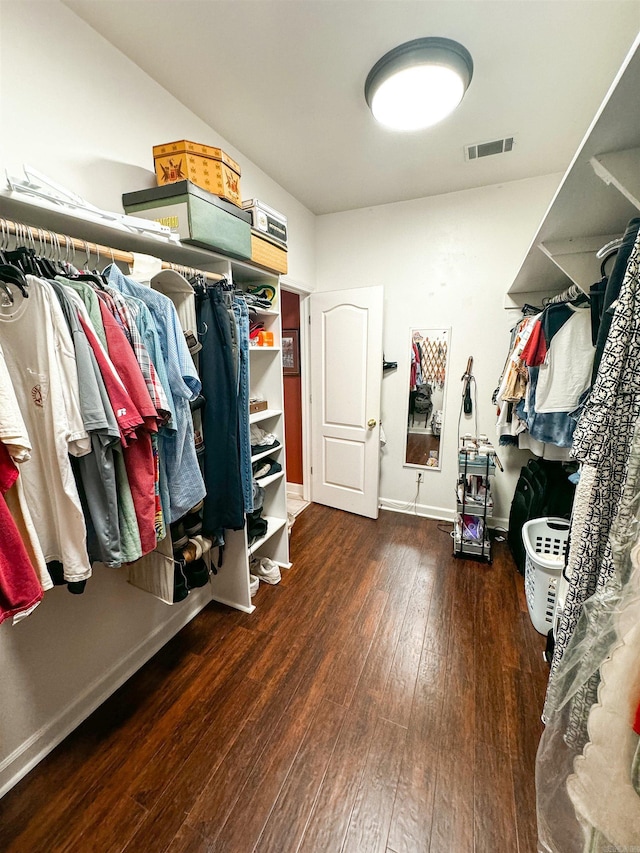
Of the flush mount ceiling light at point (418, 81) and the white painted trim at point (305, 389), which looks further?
the white painted trim at point (305, 389)

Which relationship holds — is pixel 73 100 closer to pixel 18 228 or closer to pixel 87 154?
pixel 87 154

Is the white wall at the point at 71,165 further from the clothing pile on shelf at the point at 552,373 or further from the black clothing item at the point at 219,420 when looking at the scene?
the clothing pile on shelf at the point at 552,373

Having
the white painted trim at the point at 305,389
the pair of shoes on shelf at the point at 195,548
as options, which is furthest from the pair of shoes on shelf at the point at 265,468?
the white painted trim at the point at 305,389

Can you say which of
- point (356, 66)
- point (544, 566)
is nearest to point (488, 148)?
point (356, 66)

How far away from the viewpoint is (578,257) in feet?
4.74

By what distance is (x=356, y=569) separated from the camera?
2371 millimetres

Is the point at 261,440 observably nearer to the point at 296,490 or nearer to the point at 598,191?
the point at 296,490

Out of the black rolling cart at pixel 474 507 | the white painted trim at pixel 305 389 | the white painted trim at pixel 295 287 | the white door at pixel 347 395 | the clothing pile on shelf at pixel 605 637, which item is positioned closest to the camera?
the clothing pile on shelf at pixel 605 637

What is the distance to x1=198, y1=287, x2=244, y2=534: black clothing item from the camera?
4.75 feet

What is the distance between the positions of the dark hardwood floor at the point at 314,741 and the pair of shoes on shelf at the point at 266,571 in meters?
0.15

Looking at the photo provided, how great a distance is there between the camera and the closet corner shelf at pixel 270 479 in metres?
2.03

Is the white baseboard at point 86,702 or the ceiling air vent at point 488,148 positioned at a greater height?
the ceiling air vent at point 488,148

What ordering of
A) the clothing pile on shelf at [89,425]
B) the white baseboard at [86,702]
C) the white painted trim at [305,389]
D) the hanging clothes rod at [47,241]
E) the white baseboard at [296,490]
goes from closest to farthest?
the clothing pile on shelf at [89,425] < the hanging clothes rod at [47,241] < the white baseboard at [86,702] < the white painted trim at [305,389] < the white baseboard at [296,490]

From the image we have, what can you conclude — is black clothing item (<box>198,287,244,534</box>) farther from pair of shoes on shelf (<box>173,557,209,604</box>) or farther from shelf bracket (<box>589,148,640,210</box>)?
shelf bracket (<box>589,148,640,210</box>)
